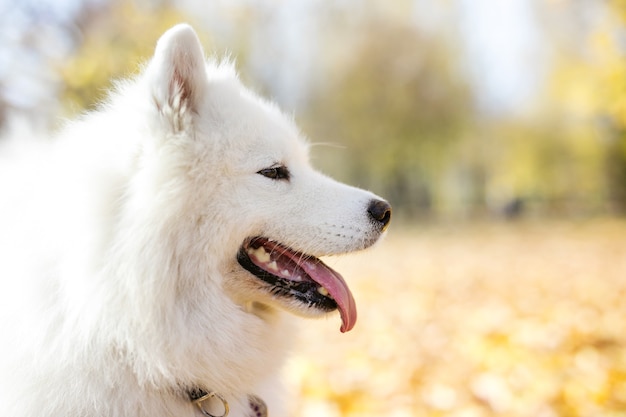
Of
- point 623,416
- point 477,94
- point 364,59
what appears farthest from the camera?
point 477,94

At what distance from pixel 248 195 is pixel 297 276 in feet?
1.46

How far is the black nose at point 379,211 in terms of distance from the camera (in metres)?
2.54

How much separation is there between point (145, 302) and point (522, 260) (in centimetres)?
1159

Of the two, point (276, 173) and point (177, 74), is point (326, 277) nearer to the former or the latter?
point (276, 173)

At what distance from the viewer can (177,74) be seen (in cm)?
229

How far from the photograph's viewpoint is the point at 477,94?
98.2 ft

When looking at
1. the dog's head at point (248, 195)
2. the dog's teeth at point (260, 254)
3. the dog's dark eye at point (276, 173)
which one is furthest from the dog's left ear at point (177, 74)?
the dog's teeth at point (260, 254)

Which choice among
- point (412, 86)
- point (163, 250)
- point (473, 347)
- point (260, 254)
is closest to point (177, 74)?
point (163, 250)

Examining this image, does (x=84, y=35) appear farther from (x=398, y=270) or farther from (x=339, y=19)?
(x=339, y=19)

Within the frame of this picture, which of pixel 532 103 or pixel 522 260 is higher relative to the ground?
pixel 532 103

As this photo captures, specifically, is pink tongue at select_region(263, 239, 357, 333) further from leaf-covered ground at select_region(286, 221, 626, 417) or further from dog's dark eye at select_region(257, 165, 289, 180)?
leaf-covered ground at select_region(286, 221, 626, 417)

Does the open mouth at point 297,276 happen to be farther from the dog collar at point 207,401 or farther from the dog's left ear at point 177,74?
the dog's left ear at point 177,74

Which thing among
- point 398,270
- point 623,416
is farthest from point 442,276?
point 623,416

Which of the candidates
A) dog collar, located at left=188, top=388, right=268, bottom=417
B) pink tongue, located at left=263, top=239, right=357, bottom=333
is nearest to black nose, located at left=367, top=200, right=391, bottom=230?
pink tongue, located at left=263, top=239, right=357, bottom=333
